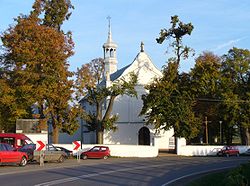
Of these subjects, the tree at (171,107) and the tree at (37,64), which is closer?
the tree at (37,64)

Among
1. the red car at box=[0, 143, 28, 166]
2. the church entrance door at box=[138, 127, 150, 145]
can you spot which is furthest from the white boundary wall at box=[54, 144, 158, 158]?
the red car at box=[0, 143, 28, 166]

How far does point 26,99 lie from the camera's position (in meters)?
42.7

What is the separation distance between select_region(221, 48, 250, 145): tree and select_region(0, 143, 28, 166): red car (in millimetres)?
34765

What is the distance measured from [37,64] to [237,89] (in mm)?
28899

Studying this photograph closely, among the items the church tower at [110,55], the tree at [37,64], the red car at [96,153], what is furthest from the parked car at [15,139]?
the church tower at [110,55]

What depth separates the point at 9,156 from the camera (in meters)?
26.8

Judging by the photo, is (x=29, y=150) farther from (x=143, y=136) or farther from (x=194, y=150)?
(x=143, y=136)

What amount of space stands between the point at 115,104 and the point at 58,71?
61.8 feet

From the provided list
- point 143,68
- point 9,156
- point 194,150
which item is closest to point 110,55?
point 143,68

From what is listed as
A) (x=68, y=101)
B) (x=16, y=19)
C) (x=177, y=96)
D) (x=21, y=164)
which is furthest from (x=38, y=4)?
(x=21, y=164)

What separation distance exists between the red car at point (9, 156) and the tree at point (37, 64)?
1483 centimetres

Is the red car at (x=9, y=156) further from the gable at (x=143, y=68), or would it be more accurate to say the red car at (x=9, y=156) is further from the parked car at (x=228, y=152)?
the gable at (x=143, y=68)

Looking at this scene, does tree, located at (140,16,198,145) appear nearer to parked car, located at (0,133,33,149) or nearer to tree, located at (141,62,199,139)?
tree, located at (141,62,199,139)

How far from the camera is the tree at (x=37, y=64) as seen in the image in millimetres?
42281
